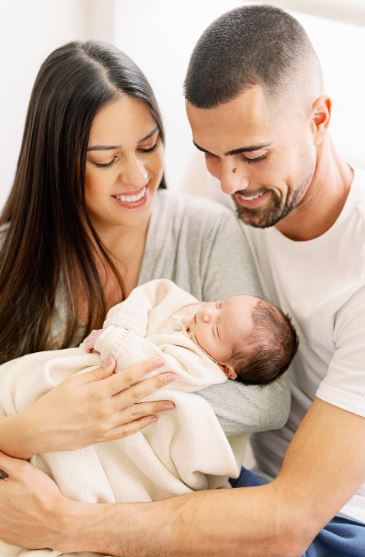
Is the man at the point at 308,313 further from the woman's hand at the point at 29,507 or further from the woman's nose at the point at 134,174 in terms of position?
the woman's nose at the point at 134,174

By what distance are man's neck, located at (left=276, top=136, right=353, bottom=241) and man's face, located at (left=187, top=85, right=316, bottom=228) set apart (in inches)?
2.2

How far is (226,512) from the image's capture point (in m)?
1.46

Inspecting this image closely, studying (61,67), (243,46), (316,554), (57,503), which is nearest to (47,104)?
(61,67)

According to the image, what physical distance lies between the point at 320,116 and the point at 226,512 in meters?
0.88

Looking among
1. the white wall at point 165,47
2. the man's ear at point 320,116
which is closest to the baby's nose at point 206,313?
the man's ear at point 320,116

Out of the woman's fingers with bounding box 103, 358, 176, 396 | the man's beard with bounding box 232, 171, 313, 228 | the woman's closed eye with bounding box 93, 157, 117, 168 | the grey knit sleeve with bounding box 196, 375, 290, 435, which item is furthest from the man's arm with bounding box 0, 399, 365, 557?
the woman's closed eye with bounding box 93, 157, 117, 168

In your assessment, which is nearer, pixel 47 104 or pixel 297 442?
pixel 297 442

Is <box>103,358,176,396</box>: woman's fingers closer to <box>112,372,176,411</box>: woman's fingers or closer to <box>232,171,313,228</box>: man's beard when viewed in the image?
<box>112,372,176,411</box>: woman's fingers

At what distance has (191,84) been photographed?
155 centimetres

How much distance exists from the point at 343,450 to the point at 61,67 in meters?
1.11

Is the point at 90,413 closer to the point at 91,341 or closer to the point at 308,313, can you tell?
the point at 91,341

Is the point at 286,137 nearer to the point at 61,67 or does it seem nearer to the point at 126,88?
the point at 126,88

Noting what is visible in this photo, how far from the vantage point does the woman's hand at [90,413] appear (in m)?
1.49

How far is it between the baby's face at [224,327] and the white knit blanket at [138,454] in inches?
2.6
